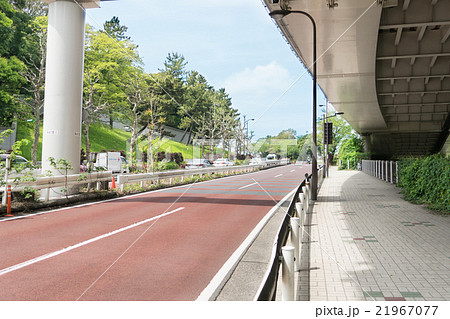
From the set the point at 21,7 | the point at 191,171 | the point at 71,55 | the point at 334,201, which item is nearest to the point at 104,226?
the point at 71,55

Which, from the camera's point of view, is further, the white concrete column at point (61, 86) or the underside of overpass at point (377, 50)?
the underside of overpass at point (377, 50)

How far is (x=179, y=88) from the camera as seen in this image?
998cm

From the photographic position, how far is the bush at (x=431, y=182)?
35.3 feet

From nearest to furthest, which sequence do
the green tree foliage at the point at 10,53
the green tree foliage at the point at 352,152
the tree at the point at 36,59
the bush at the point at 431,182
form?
1. the bush at the point at 431,182
2. the green tree foliage at the point at 10,53
3. the tree at the point at 36,59
4. the green tree foliage at the point at 352,152

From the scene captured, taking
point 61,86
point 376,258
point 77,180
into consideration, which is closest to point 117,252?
point 376,258

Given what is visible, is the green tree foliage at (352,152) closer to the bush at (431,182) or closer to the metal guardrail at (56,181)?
the bush at (431,182)

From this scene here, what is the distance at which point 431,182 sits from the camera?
12.2 metres

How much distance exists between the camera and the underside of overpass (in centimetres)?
1319

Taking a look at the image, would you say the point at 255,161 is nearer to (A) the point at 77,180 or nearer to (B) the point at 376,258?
(A) the point at 77,180

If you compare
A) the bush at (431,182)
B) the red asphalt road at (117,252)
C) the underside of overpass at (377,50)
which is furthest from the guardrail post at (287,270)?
the underside of overpass at (377,50)

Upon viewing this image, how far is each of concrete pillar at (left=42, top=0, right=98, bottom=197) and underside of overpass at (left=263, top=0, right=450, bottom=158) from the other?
24.2 ft

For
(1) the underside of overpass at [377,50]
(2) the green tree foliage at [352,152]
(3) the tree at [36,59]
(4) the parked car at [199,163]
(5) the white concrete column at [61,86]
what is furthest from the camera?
(2) the green tree foliage at [352,152]
